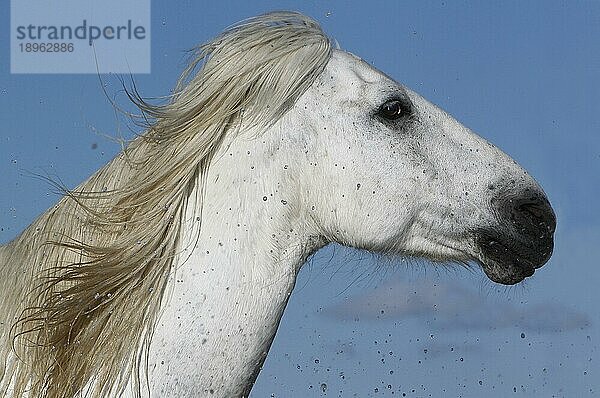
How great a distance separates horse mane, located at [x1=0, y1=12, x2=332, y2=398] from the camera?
3.11m

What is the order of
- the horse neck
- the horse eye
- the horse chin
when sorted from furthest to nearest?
the horse chin
the horse eye
the horse neck

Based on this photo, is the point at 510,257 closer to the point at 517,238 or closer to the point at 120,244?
the point at 517,238

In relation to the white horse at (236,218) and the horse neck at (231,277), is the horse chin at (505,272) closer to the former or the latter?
the white horse at (236,218)

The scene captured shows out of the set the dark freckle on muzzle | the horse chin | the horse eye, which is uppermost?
the horse eye

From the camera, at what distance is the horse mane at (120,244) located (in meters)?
3.11

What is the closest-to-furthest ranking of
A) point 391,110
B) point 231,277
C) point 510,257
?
1. point 231,277
2. point 391,110
3. point 510,257

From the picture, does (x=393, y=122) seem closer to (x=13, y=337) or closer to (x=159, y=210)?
(x=159, y=210)

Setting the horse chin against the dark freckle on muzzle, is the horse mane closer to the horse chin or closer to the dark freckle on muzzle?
the dark freckle on muzzle

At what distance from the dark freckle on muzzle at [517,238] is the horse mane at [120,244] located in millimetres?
836

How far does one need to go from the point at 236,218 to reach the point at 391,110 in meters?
0.68

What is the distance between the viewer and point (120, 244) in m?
3.18

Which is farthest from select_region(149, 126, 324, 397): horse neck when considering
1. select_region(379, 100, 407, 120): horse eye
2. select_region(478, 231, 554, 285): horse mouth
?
select_region(478, 231, 554, 285): horse mouth

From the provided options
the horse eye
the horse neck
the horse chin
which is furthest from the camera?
the horse chin

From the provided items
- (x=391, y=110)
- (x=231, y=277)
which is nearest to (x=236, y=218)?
(x=231, y=277)
